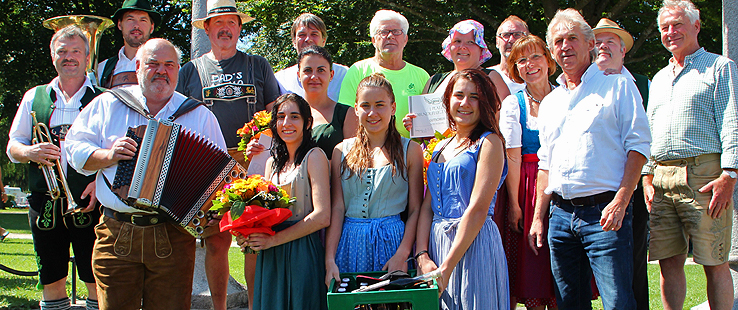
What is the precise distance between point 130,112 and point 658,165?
14.4 ft

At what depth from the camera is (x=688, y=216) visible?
459 centimetres

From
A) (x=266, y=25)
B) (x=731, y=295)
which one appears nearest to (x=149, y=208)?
(x=731, y=295)

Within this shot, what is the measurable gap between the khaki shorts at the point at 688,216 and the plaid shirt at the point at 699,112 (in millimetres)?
119

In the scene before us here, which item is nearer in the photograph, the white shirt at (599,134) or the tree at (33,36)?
the white shirt at (599,134)

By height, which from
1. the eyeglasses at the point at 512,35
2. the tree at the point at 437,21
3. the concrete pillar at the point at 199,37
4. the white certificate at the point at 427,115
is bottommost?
the white certificate at the point at 427,115

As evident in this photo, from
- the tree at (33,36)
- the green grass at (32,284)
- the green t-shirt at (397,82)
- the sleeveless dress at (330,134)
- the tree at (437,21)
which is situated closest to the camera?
the sleeveless dress at (330,134)

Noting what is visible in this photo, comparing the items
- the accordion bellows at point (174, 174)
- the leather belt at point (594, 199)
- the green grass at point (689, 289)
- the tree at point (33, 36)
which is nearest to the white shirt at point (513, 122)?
the leather belt at point (594, 199)

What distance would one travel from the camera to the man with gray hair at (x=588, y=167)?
3.63 m

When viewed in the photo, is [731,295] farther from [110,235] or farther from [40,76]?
[40,76]

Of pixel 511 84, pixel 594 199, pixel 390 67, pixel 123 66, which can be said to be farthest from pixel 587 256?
pixel 123 66

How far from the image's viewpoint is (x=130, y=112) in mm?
4086

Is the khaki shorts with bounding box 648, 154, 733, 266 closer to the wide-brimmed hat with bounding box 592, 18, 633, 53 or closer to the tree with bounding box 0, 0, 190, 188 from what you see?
the wide-brimmed hat with bounding box 592, 18, 633, 53

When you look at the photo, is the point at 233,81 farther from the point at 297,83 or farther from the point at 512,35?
the point at 512,35

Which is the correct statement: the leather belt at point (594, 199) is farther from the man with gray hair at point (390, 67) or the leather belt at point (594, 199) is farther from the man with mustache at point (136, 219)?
the man with mustache at point (136, 219)
